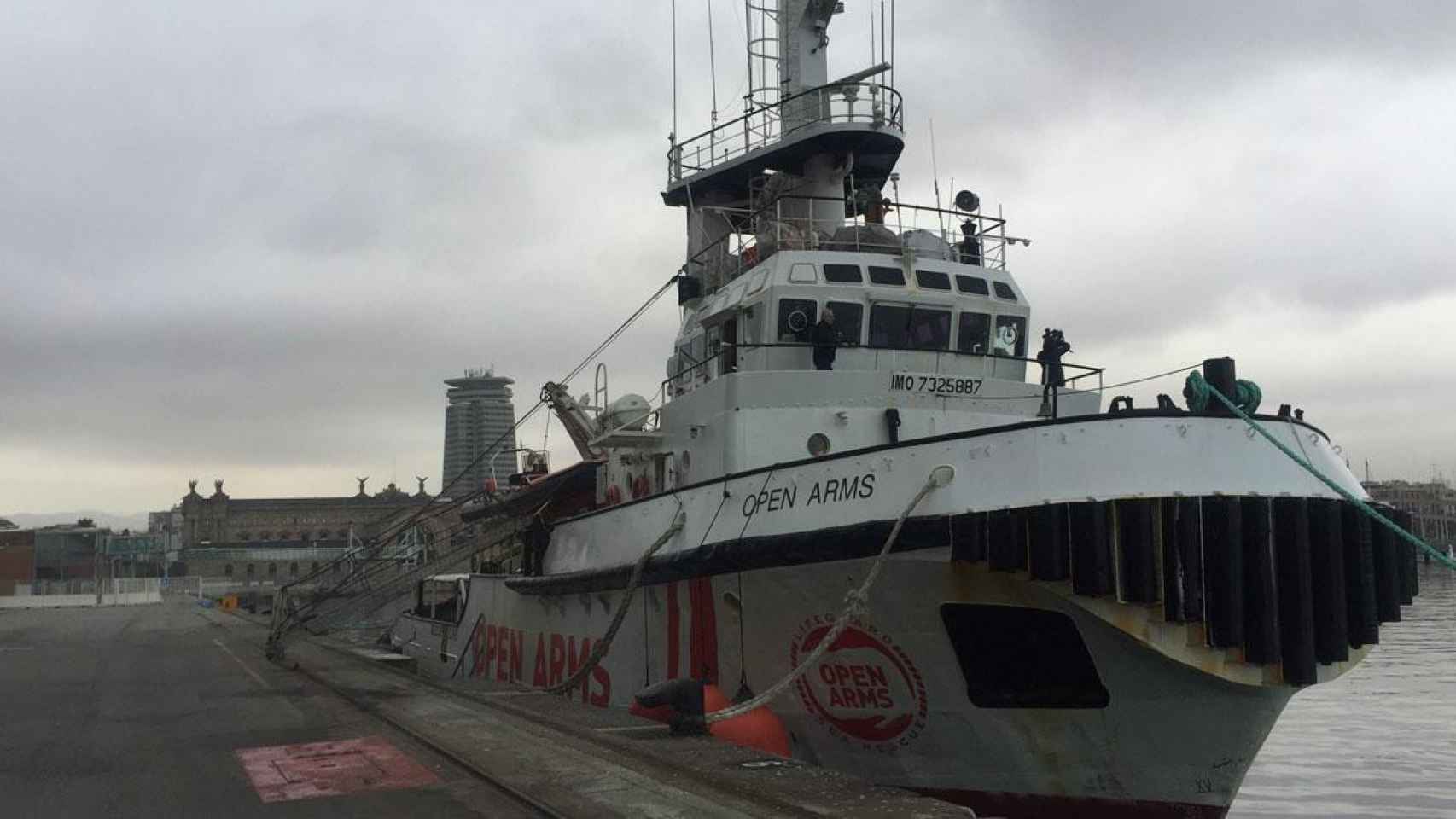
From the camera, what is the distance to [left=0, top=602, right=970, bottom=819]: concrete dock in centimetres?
773

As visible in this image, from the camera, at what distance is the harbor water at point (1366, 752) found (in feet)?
39.6

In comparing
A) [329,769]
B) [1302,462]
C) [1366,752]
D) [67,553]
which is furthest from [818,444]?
[67,553]

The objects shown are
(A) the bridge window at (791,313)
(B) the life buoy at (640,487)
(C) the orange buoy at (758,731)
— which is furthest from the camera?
(B) the life buoy at (640,487)

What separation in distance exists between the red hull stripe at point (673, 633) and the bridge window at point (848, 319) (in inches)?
145

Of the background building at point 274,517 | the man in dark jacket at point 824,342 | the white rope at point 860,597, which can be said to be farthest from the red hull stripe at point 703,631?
the background building at point 274,517

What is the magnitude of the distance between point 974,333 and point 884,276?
55.1 inches

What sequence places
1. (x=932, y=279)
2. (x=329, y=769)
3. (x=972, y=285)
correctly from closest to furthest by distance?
1. (x=329, y=769)
2. (x=932, y=279)
3. (x=972, y=285)

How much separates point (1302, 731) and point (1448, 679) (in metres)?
7.36

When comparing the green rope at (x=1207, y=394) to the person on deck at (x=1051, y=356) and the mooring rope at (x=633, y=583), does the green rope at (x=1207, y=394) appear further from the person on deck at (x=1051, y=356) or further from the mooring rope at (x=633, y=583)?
the mooring rope at (x=633, y=583)

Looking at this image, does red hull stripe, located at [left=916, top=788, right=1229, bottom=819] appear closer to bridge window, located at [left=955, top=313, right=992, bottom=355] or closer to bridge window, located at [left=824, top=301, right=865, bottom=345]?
bridge window, located at [left=824, top=301, right=865, bottom=345]

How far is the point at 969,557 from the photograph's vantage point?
848 cm

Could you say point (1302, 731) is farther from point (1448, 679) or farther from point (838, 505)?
point (838, 505)

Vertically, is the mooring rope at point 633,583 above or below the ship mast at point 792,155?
below

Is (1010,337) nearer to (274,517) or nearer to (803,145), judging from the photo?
(803,145)
